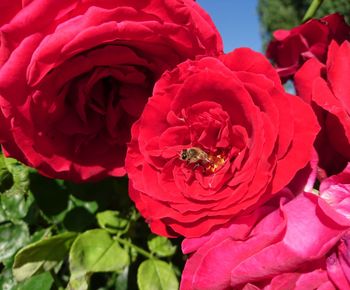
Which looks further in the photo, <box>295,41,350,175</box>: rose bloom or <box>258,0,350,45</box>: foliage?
<box>258,0,350,45</box>: foliage

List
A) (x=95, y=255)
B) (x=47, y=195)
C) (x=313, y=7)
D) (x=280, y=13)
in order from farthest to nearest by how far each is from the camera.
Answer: (x=280, y=13) < (x=313, y=7) < (x=47, y=195) < (x=95, y=255)

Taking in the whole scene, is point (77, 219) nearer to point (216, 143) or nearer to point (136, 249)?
point (136, 249)

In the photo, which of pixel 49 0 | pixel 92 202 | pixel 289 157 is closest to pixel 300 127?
pixel 289 157

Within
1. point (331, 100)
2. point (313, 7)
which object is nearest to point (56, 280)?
point (331, 100)

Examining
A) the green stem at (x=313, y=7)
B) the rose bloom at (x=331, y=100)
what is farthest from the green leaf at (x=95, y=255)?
the green stem at (x=313, y=7)

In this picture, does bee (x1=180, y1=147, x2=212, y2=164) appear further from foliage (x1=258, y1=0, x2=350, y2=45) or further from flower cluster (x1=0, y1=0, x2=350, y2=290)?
foliage (x1=258, y1=0, x2=350, y2=45)

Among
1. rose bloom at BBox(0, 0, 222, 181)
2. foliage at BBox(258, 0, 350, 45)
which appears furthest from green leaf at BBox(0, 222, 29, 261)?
foliage at BBox(258, 0, 350, 45)

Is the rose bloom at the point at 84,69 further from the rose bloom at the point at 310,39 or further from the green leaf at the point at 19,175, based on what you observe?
the rose bloom at the point at 310,39
